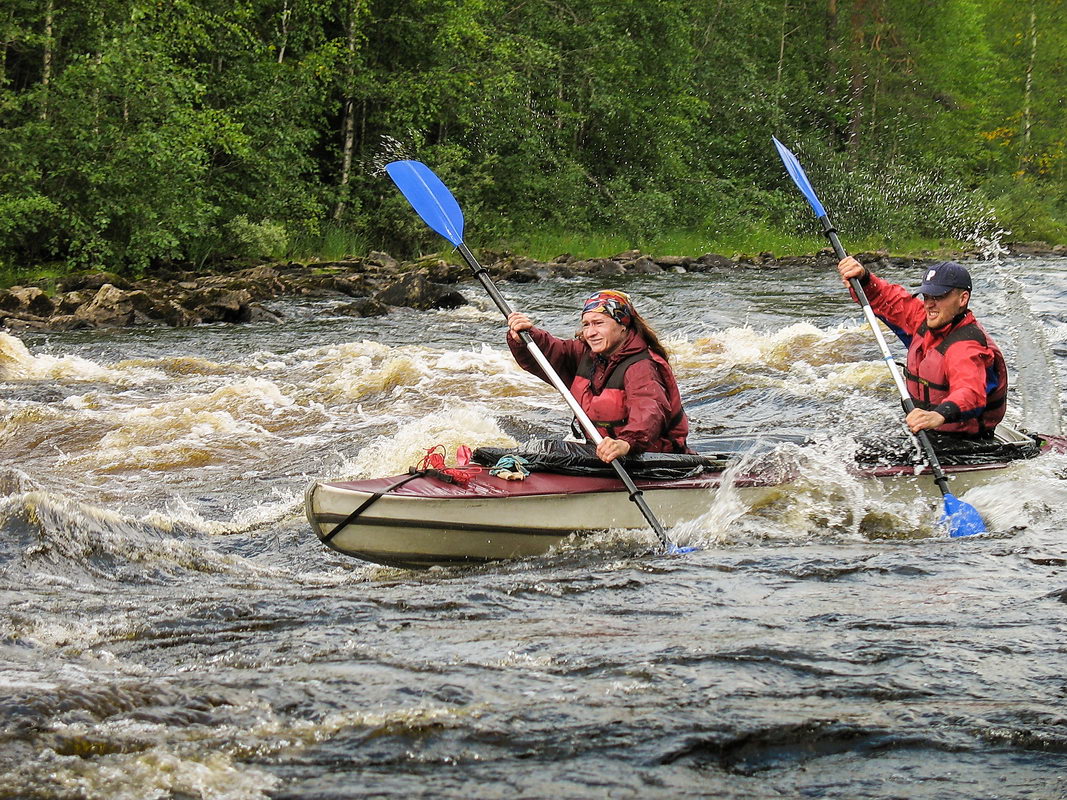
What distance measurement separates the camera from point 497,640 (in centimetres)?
361

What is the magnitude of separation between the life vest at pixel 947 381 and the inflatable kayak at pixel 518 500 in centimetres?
27

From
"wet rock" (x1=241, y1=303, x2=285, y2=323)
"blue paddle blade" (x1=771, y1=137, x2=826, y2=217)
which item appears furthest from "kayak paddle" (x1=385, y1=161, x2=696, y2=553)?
"wet rock" (x1=241, y1=303, x2=285, y2=323)

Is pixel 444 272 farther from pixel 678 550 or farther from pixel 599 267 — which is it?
pixel 678 550

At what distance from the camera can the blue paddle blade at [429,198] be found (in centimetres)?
712

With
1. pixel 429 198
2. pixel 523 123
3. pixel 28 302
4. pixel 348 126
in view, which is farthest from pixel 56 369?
pixel 523 123

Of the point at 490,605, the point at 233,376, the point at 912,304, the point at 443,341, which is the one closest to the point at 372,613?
the point at 490,605

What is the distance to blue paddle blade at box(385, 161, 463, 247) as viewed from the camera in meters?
7.12

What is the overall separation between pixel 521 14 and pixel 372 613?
76.6ft

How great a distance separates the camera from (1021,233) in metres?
29.1

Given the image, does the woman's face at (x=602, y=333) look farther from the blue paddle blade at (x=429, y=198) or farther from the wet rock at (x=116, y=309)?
the wet rock at (x=116, y=309)

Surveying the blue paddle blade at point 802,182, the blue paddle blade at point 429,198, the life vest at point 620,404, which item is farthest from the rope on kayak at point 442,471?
the blue paddle blade at point 802,182

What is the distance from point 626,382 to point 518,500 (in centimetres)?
79

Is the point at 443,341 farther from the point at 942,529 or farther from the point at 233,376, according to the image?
the point at 942,529

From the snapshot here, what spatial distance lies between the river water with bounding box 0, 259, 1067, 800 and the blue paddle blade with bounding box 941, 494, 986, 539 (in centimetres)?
7
